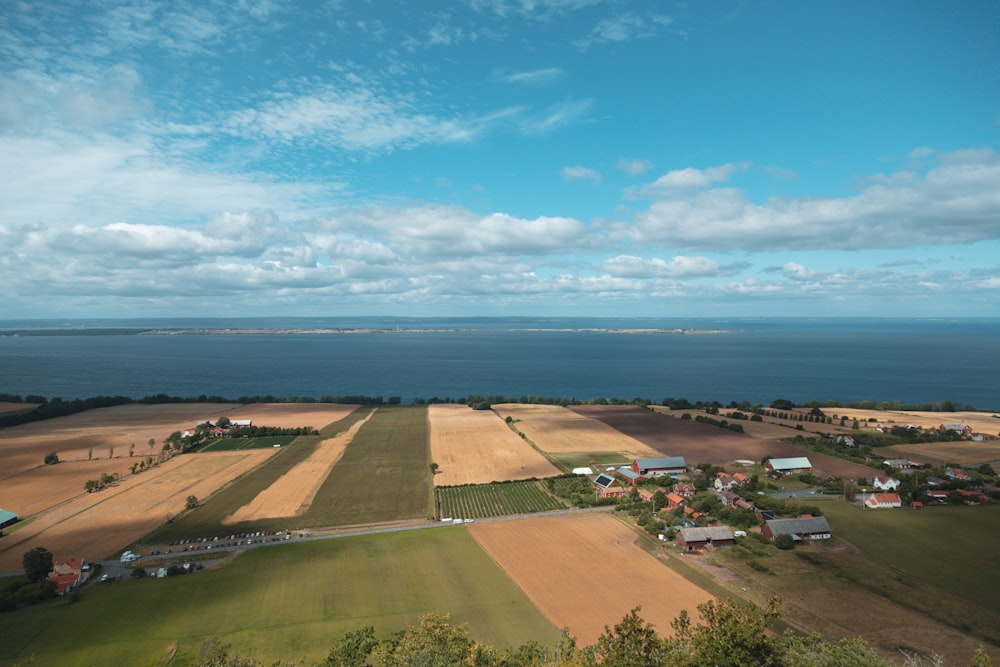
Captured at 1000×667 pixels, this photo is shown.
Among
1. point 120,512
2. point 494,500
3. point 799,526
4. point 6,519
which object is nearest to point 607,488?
point 494,500

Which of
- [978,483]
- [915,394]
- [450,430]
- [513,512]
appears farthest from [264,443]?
[915,394]

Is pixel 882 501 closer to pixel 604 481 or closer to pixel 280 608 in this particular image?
pixel 604 481

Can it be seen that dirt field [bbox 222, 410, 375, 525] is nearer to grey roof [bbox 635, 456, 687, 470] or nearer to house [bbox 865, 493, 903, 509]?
grey roof [bbox 635, 456, 687, 470]

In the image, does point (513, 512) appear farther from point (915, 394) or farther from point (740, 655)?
point (915, 394)

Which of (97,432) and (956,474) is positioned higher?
(97,432)

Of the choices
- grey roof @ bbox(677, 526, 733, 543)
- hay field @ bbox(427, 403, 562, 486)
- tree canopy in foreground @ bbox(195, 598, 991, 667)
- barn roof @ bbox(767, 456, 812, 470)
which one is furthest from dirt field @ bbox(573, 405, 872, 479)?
tree canopy in foreground @ bbox(195, 598, 991, 667)
